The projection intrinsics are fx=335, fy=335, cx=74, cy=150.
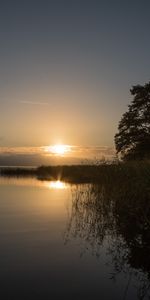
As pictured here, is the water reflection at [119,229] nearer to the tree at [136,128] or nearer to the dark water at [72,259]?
the dark water at [72,259]

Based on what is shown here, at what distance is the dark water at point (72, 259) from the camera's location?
6.14 metres

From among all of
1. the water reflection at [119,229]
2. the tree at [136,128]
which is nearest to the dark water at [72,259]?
the water reflection at [119,229]

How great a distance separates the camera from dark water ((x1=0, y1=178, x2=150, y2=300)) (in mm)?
6137

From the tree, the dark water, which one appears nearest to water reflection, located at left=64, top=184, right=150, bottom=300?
the dark water

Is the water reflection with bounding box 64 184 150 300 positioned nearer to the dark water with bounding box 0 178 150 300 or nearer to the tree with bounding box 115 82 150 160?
the dark water with bounding box 0 178 150 300

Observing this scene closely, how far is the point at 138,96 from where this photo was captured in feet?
99.7

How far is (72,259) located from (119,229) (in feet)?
10.3

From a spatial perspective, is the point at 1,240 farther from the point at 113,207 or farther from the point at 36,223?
the point at 113,207

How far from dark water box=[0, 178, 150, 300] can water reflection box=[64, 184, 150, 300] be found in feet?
0.07

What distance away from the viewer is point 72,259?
26.5 feet

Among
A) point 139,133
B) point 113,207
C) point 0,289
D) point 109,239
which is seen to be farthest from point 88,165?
→ point 139,133

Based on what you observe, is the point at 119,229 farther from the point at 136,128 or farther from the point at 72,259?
the point at 136,128

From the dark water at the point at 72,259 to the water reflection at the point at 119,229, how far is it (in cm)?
2

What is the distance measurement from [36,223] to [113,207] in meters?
3.00
